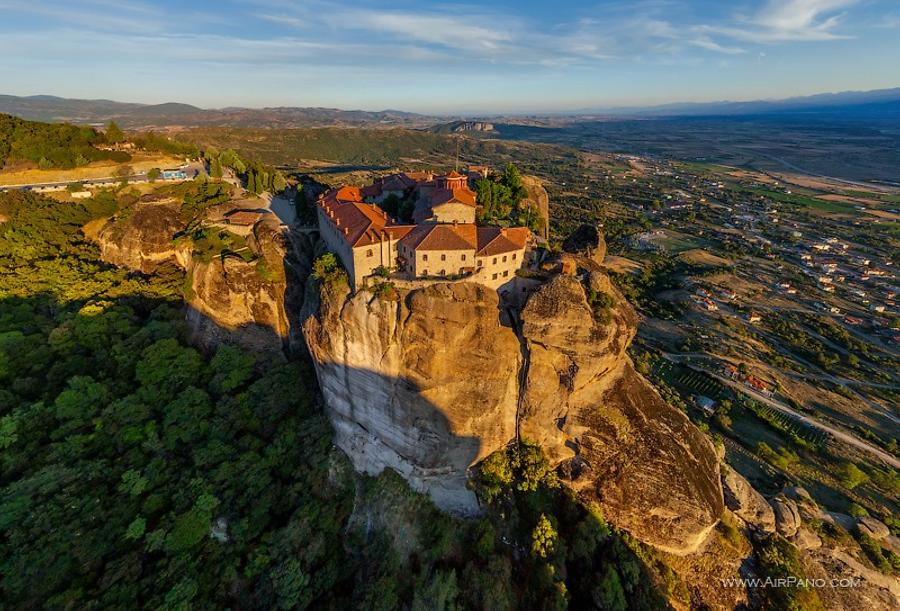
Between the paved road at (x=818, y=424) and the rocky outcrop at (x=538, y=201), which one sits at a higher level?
the rocky outcrop at (x=538, y=201)

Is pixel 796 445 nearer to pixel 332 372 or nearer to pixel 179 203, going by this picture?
pixel 332 372

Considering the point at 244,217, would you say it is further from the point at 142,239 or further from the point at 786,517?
the point at 786,517

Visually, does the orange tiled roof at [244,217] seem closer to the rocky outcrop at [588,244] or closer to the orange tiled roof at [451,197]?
the orange tiled roof at [451,197]

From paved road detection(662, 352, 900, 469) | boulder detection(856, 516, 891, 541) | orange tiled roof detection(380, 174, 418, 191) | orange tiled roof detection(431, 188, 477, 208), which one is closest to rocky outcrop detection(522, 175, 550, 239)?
orange tiled roof detection(431, 188, 477, 208)

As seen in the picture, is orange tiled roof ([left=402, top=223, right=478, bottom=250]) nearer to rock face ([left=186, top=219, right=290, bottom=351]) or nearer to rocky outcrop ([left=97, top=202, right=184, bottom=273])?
rock face ([left=186, top=219, right=290, bottom=351])

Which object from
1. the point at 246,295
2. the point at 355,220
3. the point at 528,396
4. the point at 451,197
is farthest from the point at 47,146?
the point at 528,396

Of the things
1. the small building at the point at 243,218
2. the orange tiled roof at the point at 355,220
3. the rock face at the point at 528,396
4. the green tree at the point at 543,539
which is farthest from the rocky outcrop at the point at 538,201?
the small building at the point at 243,218

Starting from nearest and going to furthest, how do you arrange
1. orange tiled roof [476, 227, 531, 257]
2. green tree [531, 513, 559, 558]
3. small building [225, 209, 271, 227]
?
green tree [531, 513, 559, 558] < orange tiled roof [476, 227, 531, 257] < small building [225, 209, 271, 227]
